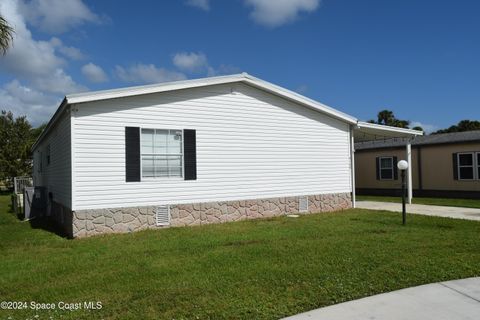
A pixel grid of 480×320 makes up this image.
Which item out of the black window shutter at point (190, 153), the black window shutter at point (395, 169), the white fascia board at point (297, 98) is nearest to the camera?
the black window shutter at point (190, 153)

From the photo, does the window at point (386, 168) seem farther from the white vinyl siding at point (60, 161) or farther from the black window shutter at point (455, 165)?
the white vinyl siding at point (60, 161)

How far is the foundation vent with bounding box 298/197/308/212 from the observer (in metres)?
12.4

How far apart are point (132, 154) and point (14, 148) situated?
25.8m

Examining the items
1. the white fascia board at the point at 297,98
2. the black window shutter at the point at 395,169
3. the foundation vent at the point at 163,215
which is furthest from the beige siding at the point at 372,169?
the foundation vent at the point at 163,215

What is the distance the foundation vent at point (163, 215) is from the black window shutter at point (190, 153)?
3.07 feet

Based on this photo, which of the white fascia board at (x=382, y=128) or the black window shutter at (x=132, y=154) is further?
the white fascia board at (x=382, y=128)

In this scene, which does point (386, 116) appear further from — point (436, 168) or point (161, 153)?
point (161, 153)

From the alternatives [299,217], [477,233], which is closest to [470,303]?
[477,233]

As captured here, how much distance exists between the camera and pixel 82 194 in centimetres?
894

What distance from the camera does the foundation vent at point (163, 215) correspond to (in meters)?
9.91

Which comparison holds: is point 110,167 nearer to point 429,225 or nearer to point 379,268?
point 379,268

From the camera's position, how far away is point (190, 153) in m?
10.3

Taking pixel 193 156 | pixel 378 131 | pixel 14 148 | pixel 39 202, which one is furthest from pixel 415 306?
pixel 14 148

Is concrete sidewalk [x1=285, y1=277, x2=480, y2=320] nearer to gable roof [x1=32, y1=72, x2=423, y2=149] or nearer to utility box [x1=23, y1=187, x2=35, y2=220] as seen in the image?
gable roof [x1=32, y1=72, x2=423, y2=149]
